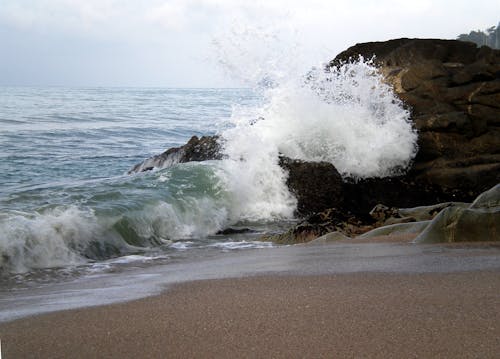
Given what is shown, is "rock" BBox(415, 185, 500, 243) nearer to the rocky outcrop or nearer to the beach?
the beach

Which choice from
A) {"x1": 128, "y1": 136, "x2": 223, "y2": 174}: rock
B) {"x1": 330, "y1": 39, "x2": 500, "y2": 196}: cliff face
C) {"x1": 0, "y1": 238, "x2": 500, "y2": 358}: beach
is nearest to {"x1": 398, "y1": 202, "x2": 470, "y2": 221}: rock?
{"x1": 330, "y1": 39, "x2": 500, "y2": 196}: cliff face

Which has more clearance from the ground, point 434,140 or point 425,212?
point 434,140

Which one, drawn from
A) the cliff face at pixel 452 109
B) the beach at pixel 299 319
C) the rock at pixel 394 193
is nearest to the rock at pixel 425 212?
the rock at pixel 394 193

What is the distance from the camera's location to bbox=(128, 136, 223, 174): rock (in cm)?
1162

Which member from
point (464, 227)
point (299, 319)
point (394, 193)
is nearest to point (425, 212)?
point (394, 193)

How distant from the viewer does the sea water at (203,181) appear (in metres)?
6.68

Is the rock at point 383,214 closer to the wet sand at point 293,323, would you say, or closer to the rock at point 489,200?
the rock at point 489,200

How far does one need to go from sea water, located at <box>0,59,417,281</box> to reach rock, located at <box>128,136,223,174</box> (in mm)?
329

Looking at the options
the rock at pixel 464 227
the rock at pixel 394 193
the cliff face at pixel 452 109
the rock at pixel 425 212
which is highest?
the cliff face at pixel 452 109

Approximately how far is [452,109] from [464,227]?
19.2ft

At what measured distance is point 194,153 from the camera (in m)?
12.0

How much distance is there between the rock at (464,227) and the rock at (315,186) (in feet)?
12.6

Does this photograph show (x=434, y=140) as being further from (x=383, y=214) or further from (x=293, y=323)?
(x=293, y=323)

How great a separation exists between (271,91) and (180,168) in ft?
8.40
